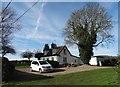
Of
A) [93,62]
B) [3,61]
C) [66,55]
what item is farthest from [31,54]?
[3,61]

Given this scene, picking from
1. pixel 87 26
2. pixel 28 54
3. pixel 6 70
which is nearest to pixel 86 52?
pixel 87 26

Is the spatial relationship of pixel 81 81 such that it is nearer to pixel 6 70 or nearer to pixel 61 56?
pixel 6 70

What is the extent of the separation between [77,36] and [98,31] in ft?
13.7

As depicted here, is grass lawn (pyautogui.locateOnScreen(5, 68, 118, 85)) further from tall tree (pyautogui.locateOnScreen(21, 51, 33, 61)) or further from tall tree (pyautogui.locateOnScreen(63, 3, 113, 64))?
tall tree (pyautogui.locateOnScreen(21, 51, 33, 61))

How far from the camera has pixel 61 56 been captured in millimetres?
64625

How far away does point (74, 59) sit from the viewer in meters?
66.8

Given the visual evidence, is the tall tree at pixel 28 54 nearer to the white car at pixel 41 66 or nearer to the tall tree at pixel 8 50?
the tall tree at pixel 8 50

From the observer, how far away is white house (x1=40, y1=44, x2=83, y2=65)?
210 feet

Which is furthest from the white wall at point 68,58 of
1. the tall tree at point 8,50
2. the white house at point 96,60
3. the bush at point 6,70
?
the bush at point 6,70

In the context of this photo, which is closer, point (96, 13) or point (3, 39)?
point (3, 39)

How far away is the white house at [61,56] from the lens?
210 feet

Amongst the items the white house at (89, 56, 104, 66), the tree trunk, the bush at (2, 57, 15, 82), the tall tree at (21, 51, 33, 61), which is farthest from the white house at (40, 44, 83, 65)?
the bush at (2, 57, 15, 82)

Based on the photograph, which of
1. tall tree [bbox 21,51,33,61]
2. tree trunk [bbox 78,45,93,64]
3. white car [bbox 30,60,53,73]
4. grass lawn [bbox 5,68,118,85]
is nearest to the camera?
grass lawn [bbox 5,68,118,85]

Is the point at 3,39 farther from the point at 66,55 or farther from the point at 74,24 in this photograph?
the point at 66,55
